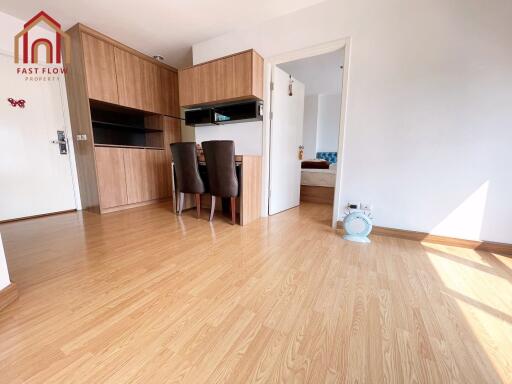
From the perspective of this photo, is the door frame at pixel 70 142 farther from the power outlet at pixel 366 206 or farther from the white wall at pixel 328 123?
the white wall at pixel 328 123

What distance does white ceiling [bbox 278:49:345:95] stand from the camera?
130 inches

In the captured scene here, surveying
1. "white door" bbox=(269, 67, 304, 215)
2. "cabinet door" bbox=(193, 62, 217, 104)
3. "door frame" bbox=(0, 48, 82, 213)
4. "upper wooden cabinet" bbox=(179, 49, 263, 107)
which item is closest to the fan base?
"white door" bbox=(269, 67, 304, 215)

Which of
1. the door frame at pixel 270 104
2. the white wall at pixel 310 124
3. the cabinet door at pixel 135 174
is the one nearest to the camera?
the door frame at pixel 270 104

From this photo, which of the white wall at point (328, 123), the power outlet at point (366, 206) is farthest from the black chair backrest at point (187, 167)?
the white wall at point (328, 123)

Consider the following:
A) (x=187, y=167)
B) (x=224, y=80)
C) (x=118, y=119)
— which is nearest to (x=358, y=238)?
(x=187, y=167)

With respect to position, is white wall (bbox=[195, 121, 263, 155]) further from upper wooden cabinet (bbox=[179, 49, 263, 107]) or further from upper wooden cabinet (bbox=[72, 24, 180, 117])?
upper wooden cabinet (bbox=[72, 24, 180, 117])

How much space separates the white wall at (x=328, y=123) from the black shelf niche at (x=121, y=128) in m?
4.16

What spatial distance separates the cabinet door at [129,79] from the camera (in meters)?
2.84

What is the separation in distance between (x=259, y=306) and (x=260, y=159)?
1817mm

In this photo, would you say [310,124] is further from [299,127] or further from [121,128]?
[121,128]

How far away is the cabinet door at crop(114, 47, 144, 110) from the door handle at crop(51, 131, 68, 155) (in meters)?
0.89

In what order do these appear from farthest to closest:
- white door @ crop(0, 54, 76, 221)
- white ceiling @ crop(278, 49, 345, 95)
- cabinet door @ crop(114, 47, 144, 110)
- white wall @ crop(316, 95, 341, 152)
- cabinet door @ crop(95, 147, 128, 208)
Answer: white wall @ crop(316, 95, 341, 152), white ceiling @ crop(278, 49, 345, 95), cabinet door @ crop(114, 47, 144, 110), cabinet door @ crop(95, 147, 128, 208), white door @ crop(0, 54, 76, 221)

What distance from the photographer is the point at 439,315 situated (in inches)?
39.6

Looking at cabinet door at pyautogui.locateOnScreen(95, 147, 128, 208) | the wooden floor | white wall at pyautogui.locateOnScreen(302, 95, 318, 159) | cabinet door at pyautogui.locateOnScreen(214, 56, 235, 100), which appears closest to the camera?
the wooden floor
